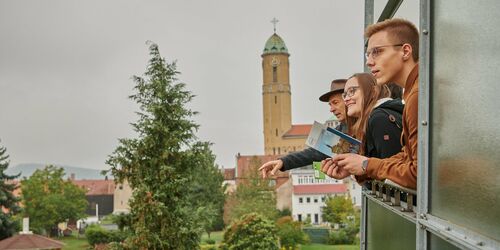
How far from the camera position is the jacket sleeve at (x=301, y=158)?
3422 mm

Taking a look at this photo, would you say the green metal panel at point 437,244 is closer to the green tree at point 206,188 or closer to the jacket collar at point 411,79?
the jacket collar at point 411,79

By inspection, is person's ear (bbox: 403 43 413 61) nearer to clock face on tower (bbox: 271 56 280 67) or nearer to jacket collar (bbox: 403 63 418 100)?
jacket collar (bbox: 403 63 418 100)

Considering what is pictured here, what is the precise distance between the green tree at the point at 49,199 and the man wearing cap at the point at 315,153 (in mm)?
58028

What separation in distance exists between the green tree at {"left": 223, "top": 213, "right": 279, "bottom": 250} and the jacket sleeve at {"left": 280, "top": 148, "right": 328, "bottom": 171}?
33135 millimetres

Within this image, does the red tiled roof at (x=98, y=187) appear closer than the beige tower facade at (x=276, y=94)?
Yes

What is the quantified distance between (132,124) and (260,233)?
1344cm

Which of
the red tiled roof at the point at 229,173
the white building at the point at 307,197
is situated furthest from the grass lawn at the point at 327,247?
the red tiled roof at the point at 229,173

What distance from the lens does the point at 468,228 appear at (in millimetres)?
1266

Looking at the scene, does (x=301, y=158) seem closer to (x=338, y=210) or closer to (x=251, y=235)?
(x=251, y=235)

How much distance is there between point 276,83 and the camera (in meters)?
127

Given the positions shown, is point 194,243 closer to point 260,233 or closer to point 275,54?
point 260,233

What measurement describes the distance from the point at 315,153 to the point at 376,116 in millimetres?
1226

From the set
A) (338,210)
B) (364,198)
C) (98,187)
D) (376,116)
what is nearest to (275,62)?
(98,187)

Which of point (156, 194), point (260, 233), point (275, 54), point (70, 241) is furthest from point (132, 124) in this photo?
point (275, 54)
